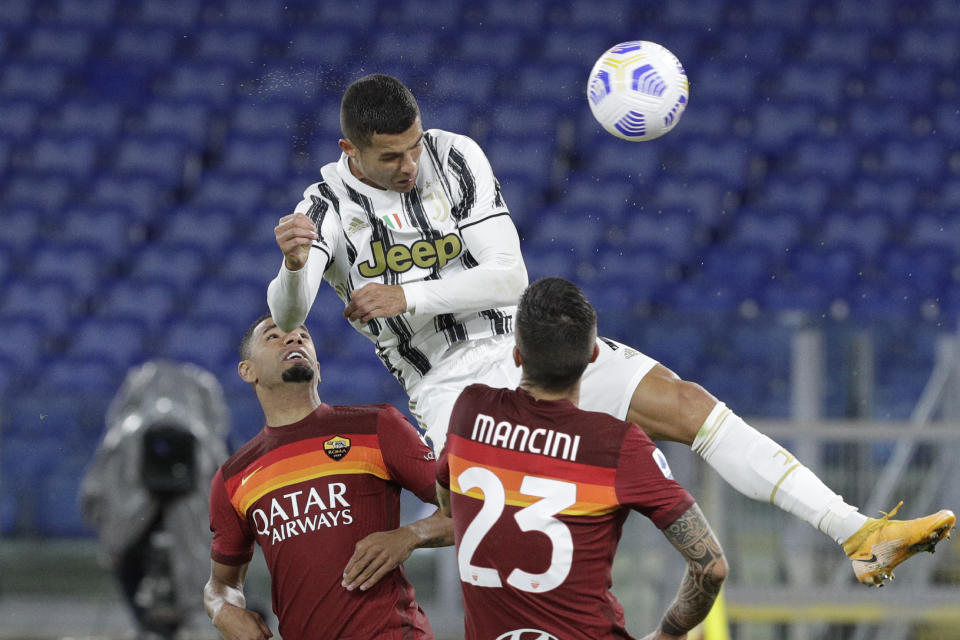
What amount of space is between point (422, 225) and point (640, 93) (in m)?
0.83

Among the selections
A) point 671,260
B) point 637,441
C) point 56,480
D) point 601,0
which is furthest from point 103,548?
point 601,0

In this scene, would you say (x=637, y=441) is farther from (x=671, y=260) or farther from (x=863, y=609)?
(x=671, y=260)

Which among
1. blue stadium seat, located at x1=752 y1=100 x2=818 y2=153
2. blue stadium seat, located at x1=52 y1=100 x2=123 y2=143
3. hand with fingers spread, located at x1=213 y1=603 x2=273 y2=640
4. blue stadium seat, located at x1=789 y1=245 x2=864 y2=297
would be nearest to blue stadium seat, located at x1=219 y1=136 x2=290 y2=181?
blue stadium seat, located at x1=52 y1=100 x2=123 y2=143

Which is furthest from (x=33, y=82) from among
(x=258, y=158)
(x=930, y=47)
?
(x=930, y=47)

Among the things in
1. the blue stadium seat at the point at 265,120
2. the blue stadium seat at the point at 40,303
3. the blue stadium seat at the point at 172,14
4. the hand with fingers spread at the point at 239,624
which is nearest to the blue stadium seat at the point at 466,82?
the blue stadium seat at the point at 265,120

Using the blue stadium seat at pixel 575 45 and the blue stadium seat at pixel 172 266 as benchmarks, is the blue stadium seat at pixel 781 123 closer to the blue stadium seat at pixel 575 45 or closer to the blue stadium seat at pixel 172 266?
the blue stadium seat at pixel 575 45

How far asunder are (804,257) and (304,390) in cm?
678

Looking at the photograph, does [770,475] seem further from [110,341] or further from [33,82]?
[33,82]

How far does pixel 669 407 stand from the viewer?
12.6ft

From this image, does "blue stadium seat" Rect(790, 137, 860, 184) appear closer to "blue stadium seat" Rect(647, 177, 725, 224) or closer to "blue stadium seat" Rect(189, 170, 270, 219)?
"blue stadium seat" Rect(647, 177, 725, 224)

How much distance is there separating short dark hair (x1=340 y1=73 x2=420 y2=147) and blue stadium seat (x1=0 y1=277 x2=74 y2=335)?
627cm

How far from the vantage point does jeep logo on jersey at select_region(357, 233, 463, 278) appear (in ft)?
13.5

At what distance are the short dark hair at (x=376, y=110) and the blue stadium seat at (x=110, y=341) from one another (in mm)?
5560

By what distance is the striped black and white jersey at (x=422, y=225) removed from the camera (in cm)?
410
